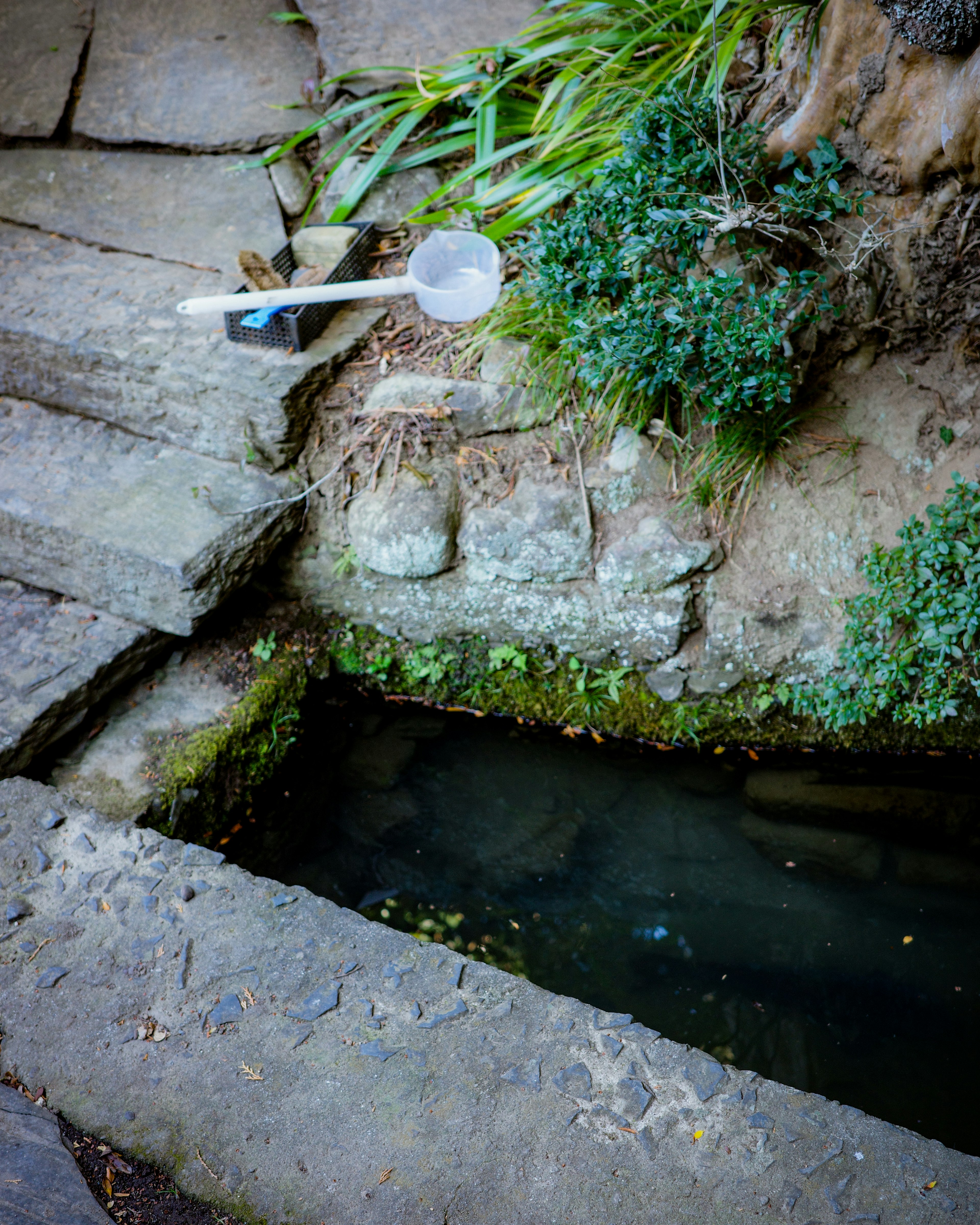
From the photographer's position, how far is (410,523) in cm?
286

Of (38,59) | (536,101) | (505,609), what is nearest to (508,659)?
(505,609)

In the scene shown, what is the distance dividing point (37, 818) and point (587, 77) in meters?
2.96

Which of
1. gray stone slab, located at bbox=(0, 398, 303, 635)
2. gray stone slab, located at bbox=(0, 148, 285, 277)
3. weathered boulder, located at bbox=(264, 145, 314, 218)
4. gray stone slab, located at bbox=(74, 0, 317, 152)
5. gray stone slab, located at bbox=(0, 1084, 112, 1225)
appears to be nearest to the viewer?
gray stone slab, located at bbox=(0, 1084, 112, 1225)

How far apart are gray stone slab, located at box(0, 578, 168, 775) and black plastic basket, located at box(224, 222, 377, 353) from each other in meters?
1.11

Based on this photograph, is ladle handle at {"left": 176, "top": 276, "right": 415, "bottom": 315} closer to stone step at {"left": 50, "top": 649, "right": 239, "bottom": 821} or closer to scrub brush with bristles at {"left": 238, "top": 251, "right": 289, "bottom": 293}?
scrub brush with bristles at {"left": 238, "top": 251, "right": 289, "bottom": 293}

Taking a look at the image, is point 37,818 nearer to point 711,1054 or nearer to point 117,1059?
point 117,1059

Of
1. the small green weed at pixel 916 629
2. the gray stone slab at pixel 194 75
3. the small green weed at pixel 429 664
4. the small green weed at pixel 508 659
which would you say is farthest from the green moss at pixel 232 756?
the gray stone slab at pixel 194 75

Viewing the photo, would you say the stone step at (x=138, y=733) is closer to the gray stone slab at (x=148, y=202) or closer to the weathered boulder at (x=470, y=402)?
the weathered boulder at (x=470, y=402)

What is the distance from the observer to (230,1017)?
1742 mm

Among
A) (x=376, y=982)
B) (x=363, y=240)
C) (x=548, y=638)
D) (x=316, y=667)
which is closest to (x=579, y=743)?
(x=548, y=638)

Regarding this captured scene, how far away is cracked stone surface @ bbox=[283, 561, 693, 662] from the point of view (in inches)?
110

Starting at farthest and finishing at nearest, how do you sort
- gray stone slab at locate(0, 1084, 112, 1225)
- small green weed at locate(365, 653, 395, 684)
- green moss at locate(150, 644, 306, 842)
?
small green weed at locate(365, 653, 395, 684)
green moss at locate(150, 644, 306, 842)
gray stone slab at locate(0, 1084, 112, 1225)

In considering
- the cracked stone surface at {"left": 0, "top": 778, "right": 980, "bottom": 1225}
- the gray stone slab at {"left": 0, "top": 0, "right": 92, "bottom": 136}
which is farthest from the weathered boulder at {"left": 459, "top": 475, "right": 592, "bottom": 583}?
the gray stone slab at {"left": 0, "top": 0, "right": 92, "bottom": 136}

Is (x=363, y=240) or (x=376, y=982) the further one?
(x=363, y=240)
